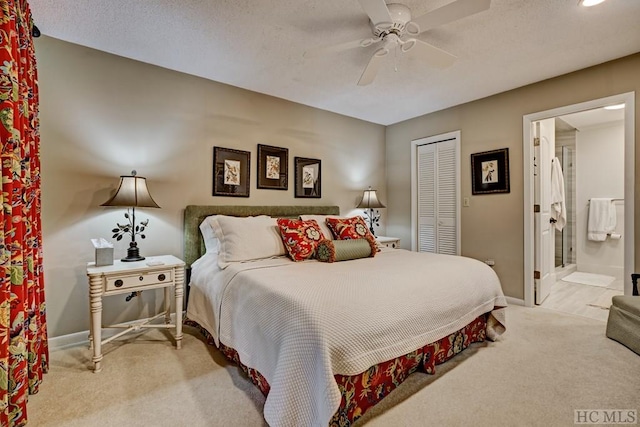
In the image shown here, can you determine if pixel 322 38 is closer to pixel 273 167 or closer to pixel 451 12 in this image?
pixel 451 12

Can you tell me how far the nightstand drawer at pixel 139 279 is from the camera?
84.2 inches

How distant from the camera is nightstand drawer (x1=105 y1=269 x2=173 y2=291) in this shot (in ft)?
7.02

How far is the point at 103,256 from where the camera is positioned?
87.8 inches

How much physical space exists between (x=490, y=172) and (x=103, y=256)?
4.02m

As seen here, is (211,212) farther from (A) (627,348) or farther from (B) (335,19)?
(A) (627,348)

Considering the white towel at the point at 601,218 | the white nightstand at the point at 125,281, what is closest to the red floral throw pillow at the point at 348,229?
the white nightstand at the point at 125,281

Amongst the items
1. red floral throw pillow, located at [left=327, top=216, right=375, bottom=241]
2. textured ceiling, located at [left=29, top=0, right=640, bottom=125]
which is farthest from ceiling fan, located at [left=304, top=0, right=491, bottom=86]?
red floral throw pillow, located at [left=327, top=216, right=375, bottom=241]

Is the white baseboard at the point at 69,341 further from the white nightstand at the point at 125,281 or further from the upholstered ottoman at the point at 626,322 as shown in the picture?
the upholstered ottoman at the point at 626,322

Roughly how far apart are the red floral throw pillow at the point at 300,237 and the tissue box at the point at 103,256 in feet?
4.31

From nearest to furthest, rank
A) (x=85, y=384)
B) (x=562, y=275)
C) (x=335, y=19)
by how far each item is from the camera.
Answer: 1. (x=85, y=384)
2. (x=335, y=19)
3. (x=562, y=275)

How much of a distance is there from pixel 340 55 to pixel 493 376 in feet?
8.94

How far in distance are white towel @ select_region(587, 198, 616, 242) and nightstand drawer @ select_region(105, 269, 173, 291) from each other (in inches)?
247

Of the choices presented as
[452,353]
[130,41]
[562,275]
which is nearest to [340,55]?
[130,41]

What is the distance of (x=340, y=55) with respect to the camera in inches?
Result: 104
